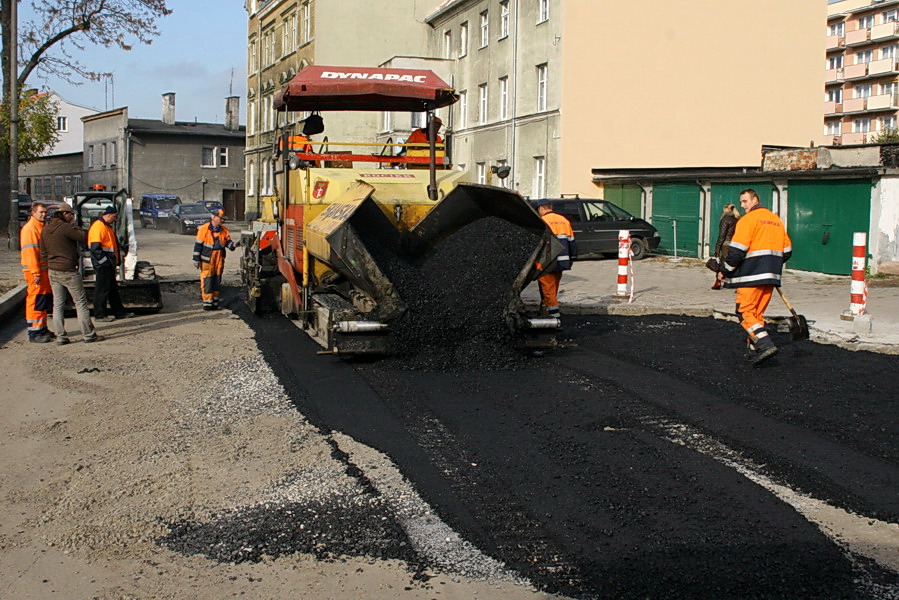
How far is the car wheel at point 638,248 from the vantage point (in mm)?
24469

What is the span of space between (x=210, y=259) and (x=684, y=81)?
2213 cm

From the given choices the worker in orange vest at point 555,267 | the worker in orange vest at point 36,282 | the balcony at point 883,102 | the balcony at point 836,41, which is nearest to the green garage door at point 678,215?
the worker in orange vest at point 555,267

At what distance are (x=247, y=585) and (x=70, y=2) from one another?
31.1 metres

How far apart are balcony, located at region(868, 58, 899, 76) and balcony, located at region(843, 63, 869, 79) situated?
0.51 metres

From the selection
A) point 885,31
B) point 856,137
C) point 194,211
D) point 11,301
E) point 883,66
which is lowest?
point 11,301

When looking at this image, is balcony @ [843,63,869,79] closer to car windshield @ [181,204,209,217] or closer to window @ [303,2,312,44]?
window @ [303,2,312,44]

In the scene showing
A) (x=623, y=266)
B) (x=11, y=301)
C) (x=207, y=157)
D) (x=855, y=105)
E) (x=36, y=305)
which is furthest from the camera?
(x=855, y=105)

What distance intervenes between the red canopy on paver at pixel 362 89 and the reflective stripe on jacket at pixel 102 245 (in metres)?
3.36

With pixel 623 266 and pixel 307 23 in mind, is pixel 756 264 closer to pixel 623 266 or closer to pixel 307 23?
pixel 623 266

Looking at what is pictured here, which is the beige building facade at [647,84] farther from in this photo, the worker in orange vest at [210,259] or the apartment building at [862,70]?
the apartment building at [862,70]

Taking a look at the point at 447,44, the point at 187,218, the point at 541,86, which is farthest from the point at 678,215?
the point at 187,218

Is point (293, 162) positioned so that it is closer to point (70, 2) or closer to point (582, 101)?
point (582, 101)

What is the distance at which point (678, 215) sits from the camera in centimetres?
2562

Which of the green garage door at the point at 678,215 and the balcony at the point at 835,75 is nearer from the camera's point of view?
the green garage door at the point at 678,215
